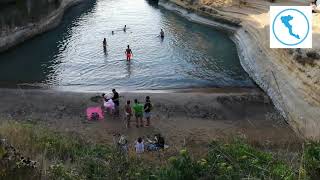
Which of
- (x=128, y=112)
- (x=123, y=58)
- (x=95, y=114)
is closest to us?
(x=128, y=112)

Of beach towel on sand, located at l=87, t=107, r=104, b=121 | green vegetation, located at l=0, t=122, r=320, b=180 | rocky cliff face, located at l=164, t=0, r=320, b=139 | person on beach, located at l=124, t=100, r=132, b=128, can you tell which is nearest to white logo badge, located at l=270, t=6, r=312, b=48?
rocky cliff face, located at l=164, t=0, r=320, b=139

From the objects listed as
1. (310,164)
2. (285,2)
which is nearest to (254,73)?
(285,2)

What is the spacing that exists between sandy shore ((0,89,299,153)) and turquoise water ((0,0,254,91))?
3871mm

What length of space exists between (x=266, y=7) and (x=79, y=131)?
36871 millimetres

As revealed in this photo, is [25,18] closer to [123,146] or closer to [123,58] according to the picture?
[123,58]

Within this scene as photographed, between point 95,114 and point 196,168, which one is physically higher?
point 196,168

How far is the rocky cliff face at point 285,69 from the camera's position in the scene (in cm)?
2456

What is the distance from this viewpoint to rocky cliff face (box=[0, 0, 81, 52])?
44219 mm

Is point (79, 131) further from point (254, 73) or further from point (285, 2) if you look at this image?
point (285, 2)

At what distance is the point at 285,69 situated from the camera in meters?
30.3

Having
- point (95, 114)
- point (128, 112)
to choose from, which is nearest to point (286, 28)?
point (128, 112)

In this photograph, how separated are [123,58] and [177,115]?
1573cm

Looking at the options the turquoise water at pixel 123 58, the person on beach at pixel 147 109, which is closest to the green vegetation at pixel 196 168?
the person on beach at pixel 147 109

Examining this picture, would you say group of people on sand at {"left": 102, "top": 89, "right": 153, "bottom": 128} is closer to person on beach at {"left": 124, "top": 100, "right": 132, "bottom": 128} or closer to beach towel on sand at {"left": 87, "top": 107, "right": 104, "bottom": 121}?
person on beach at {"left": 124, "top": 100, "right": 132, "bottom": 128}
